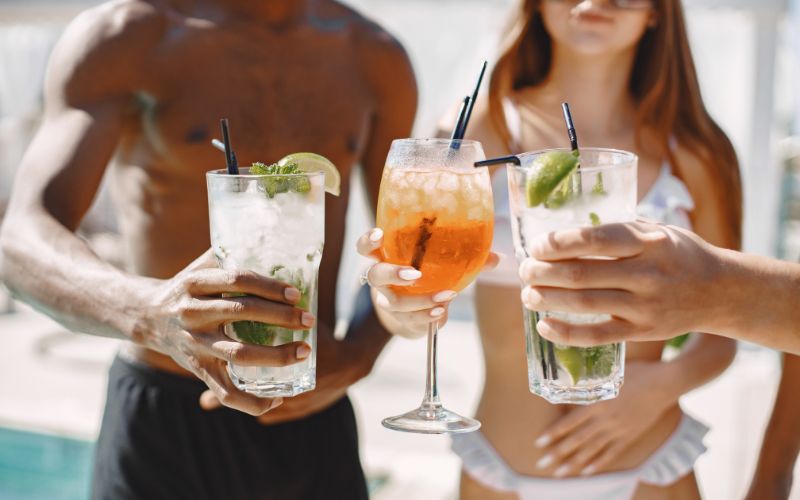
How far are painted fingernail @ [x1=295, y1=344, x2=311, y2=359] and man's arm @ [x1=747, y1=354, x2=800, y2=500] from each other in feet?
4.19

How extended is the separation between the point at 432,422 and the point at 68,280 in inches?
33.9

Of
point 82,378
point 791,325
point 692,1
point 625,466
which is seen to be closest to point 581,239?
point 791,325

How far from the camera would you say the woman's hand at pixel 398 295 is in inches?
67.1

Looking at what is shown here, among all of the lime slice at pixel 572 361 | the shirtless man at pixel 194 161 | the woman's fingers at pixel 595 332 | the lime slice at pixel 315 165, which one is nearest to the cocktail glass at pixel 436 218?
the lime slice at pixel 315 165

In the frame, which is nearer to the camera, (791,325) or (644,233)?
(644,233)

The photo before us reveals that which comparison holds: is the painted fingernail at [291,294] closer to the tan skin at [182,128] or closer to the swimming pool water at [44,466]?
the tan skin at [182,128]

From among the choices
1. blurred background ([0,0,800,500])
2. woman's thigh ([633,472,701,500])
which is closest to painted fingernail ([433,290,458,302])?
woman's thigh ([633,472,701,500])

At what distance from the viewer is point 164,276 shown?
2.46m

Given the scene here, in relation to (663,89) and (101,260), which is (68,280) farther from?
(663,89)

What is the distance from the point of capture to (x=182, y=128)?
8.11 ft

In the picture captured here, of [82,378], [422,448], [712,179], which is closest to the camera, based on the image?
[712,179]

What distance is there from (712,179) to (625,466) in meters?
0.80

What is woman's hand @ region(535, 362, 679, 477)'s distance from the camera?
7.16 feet

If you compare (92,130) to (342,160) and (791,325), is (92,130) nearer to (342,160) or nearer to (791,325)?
(342,160)
